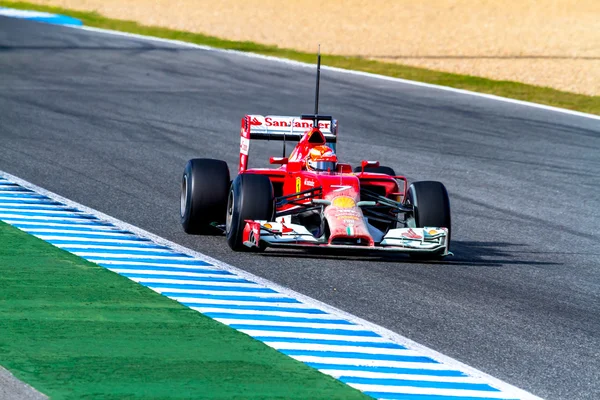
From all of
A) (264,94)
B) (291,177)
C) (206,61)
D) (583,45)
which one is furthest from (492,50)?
(291,177)

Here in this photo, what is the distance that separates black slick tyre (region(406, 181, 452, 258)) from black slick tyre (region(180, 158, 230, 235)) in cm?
184

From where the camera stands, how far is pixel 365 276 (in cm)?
1031

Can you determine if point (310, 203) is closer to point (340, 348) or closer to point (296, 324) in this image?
point (296, 324)

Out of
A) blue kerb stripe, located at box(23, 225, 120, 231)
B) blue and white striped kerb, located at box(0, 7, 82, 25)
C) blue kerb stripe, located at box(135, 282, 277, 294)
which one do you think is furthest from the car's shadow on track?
blue and white striped kerb, located at box(0, 7, 82, 25)

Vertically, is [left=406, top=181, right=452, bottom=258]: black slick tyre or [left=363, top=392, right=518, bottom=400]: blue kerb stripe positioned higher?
[left=406, top=181, right=452, bottom=258]: black slick tyre

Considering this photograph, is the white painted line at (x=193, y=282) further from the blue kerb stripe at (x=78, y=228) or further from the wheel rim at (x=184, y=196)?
the wheel rim at (x=184, y=196)

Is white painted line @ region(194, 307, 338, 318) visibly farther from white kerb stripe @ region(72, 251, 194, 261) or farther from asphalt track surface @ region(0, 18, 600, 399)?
white kerb stripe @ region(72, 251, 194, 261)

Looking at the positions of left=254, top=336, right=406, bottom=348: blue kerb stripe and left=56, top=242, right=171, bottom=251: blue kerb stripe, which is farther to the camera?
left=56, top=242, right=171, bottom=251: blue kerb stripe

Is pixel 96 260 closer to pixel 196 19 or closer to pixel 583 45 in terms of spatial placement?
pixel 583 45

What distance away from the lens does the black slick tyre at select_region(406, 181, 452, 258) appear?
10961 millimetres

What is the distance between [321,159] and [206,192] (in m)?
1.15

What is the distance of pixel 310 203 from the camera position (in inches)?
433

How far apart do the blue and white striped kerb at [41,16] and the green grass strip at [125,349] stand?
26.7 m

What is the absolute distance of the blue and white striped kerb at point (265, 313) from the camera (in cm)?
725
